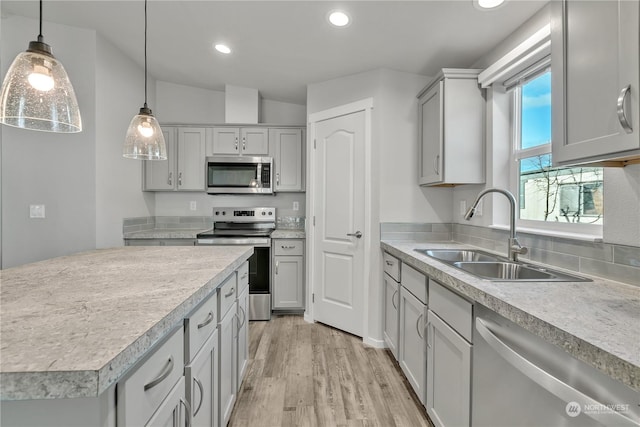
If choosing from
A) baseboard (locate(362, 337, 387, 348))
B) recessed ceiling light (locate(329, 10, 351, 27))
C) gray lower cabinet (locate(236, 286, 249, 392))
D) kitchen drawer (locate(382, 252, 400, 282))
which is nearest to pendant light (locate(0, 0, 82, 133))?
gray lower cabinet (locate(236, 286, 249, 392))

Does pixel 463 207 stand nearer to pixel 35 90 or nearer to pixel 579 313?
pixel 579 313

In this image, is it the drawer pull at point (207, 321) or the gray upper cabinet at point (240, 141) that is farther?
the gray upper cabinet at point (240, 141)

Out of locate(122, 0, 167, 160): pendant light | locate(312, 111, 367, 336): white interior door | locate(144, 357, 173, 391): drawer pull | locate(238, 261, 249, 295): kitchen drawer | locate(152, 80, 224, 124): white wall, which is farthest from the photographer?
locate(152, 80, 224, 124): white wall

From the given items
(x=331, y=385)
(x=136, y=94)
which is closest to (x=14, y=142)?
(x=136, y=94)

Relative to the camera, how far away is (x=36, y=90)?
39.8 inches

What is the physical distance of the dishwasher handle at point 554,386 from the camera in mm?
625

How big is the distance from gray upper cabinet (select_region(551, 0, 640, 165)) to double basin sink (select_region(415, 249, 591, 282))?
527mm

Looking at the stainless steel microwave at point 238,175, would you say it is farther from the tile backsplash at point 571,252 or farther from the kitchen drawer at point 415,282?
the tile backsplash at point 571,252

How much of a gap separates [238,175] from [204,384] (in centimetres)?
255

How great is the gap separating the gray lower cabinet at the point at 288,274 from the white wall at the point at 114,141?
60.7 inches

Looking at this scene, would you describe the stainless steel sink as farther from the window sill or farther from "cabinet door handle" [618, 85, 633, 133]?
"cabinet door handle" [618, 85, 633, 133]

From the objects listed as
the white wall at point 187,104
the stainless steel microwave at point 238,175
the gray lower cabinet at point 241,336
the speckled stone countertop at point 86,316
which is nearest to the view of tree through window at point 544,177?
the speckled stone countertop at point 86,316

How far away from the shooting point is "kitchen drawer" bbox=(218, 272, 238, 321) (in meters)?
1.38

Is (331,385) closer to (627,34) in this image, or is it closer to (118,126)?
(627,34)
